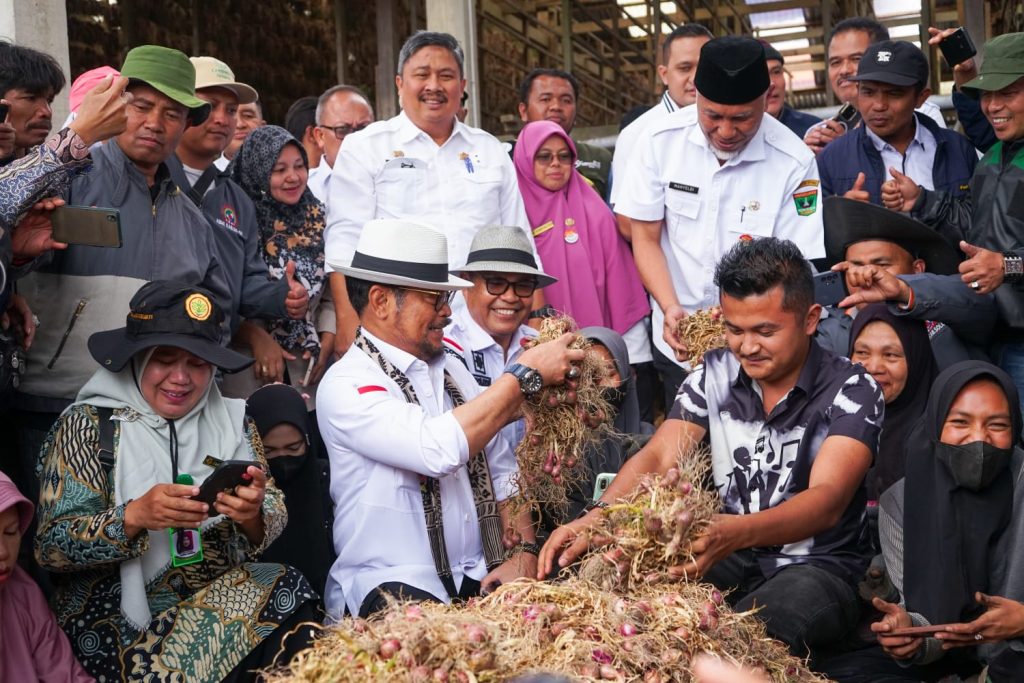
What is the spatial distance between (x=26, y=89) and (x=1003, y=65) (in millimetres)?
3731

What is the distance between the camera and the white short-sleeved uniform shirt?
5020 millimetres

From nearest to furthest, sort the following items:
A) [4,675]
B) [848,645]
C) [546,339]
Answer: [4,675] < [848,645] < [546,339]

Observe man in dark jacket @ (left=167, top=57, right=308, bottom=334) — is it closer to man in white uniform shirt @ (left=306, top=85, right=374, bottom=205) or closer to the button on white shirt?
the button on white shirt

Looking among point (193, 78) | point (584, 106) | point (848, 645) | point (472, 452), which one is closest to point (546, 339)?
point (472, 452)

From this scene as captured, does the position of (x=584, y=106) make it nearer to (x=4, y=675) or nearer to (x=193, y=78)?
(x=193, y=78)

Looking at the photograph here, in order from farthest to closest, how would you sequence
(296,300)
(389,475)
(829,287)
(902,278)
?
1. (296,300)
2. (829,287)
3. (902,278)
4. (389,475)

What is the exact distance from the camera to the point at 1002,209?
455cm

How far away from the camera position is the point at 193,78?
429cm

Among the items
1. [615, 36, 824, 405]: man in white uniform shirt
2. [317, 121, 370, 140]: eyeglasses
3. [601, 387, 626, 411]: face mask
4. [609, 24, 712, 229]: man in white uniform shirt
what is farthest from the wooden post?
[601, 387, 626, 411]: face mask

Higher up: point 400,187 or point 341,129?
point 341,129

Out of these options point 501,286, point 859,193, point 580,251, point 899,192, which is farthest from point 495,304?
point 899,192

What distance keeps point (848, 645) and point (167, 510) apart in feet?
6.83

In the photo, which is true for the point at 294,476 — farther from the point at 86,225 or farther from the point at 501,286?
the point at 86,225

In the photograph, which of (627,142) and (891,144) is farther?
(627,142)
